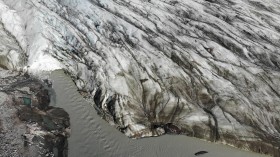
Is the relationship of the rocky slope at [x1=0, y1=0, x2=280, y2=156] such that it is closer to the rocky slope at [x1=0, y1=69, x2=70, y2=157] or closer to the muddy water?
the muddy water

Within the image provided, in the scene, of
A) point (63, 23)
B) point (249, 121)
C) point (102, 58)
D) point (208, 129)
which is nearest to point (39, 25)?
point (63, 23)

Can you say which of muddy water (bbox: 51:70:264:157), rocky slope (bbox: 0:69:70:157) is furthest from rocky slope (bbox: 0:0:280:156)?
rocky slope (bbox: 0:69:70:157)

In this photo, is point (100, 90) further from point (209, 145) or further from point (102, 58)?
point (209, 145)

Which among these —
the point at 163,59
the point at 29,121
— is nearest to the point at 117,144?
the point at 29,121

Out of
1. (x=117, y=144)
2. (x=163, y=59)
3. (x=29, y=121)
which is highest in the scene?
(x=163, y=59)

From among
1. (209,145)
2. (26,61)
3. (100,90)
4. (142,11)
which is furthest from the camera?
(142,11)

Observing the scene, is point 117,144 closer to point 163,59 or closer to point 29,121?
point 29,121
